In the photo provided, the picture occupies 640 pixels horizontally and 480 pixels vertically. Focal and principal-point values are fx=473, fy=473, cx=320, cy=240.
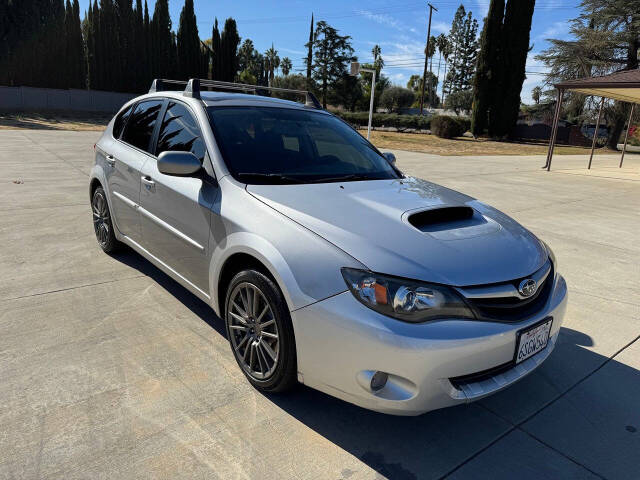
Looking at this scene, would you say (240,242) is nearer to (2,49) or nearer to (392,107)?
(2,49)

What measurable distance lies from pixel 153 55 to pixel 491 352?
1772 inches

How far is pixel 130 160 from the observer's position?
3949mm

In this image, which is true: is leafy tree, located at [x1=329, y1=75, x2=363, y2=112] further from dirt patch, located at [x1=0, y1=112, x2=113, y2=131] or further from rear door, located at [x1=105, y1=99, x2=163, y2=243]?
rear door, located at [x1=105, y1=99, x2=163, y2=243]

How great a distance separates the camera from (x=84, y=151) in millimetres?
13922

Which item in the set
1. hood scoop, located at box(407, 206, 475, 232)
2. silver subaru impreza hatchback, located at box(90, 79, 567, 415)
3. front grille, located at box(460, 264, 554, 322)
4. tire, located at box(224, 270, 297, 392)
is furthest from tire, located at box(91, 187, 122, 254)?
front grille, located at box(460, 264, 554, 322)

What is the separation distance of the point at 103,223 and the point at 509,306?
3.99m

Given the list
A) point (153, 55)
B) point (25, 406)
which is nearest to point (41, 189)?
point (25, 406)

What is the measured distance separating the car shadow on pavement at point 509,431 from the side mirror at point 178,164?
1.43 m

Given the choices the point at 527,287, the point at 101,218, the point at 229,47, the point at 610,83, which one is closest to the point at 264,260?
the point at 527,287

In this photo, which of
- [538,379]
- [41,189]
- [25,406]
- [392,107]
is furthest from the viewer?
[392,107]

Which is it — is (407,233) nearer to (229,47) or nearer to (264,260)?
(264,260)

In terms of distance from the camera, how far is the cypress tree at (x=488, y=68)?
33.3m

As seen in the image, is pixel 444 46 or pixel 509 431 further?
pixel 444 46

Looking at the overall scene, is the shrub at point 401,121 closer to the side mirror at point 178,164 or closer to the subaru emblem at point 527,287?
the side mirror at point 178,164
